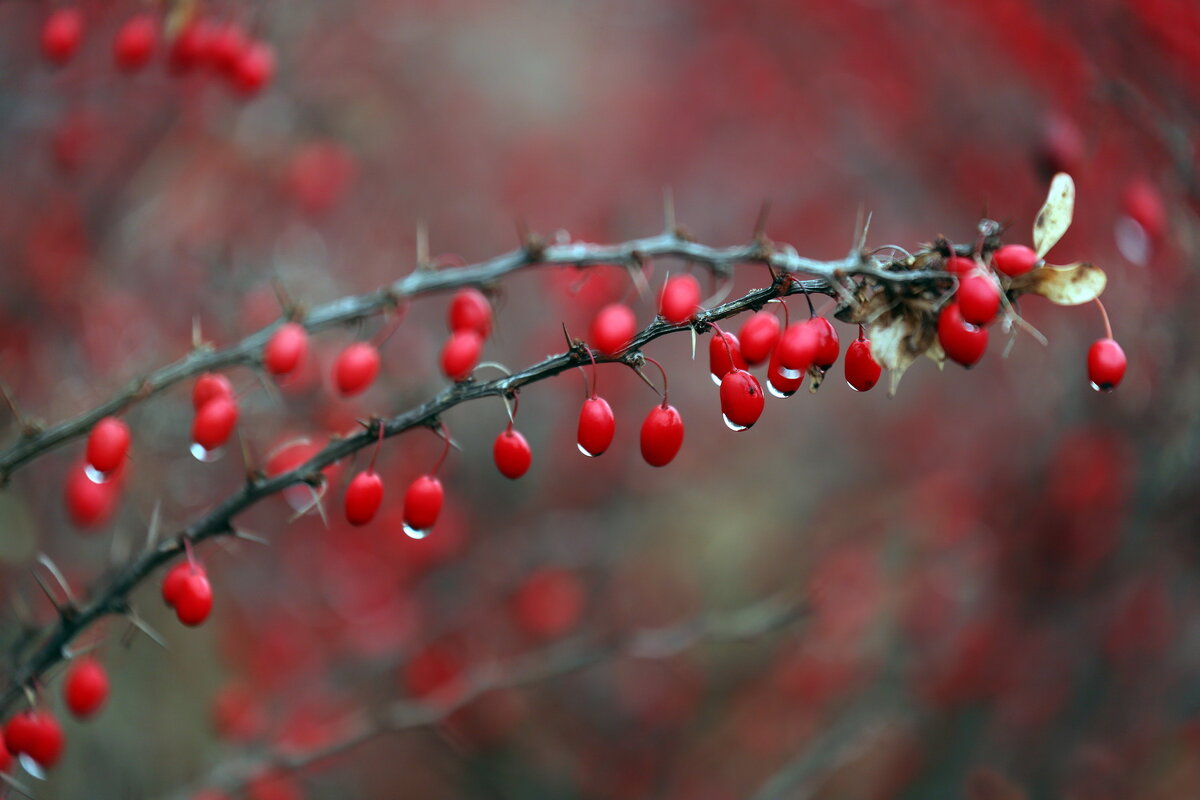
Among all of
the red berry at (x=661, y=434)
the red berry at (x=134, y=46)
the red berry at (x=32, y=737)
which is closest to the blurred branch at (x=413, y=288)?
the red berry at (x=661, y=434)

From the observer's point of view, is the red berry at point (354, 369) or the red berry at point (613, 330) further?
the red berry at point (354, 369)

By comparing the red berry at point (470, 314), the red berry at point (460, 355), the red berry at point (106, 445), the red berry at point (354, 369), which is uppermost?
the red berry at point (470, 314)

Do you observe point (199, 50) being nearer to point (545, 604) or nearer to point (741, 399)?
point (741, 399)

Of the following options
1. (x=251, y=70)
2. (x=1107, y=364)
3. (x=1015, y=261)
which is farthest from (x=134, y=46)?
(x=1107, y=364)

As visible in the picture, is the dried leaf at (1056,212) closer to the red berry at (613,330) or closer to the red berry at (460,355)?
the red berry at (613,330)

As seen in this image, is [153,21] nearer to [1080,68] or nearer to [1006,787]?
[1080,68]

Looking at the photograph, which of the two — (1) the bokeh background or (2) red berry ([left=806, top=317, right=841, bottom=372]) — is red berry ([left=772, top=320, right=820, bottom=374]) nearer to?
(2) red berry ([left=806, top=317, right=841, bottom=372])

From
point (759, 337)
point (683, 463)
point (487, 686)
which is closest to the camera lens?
point (759, 337)

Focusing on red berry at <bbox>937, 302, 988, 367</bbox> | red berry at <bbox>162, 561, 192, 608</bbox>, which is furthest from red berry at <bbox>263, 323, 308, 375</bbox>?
red berry at <bbox>937, 302, 988, 367</bbox>
